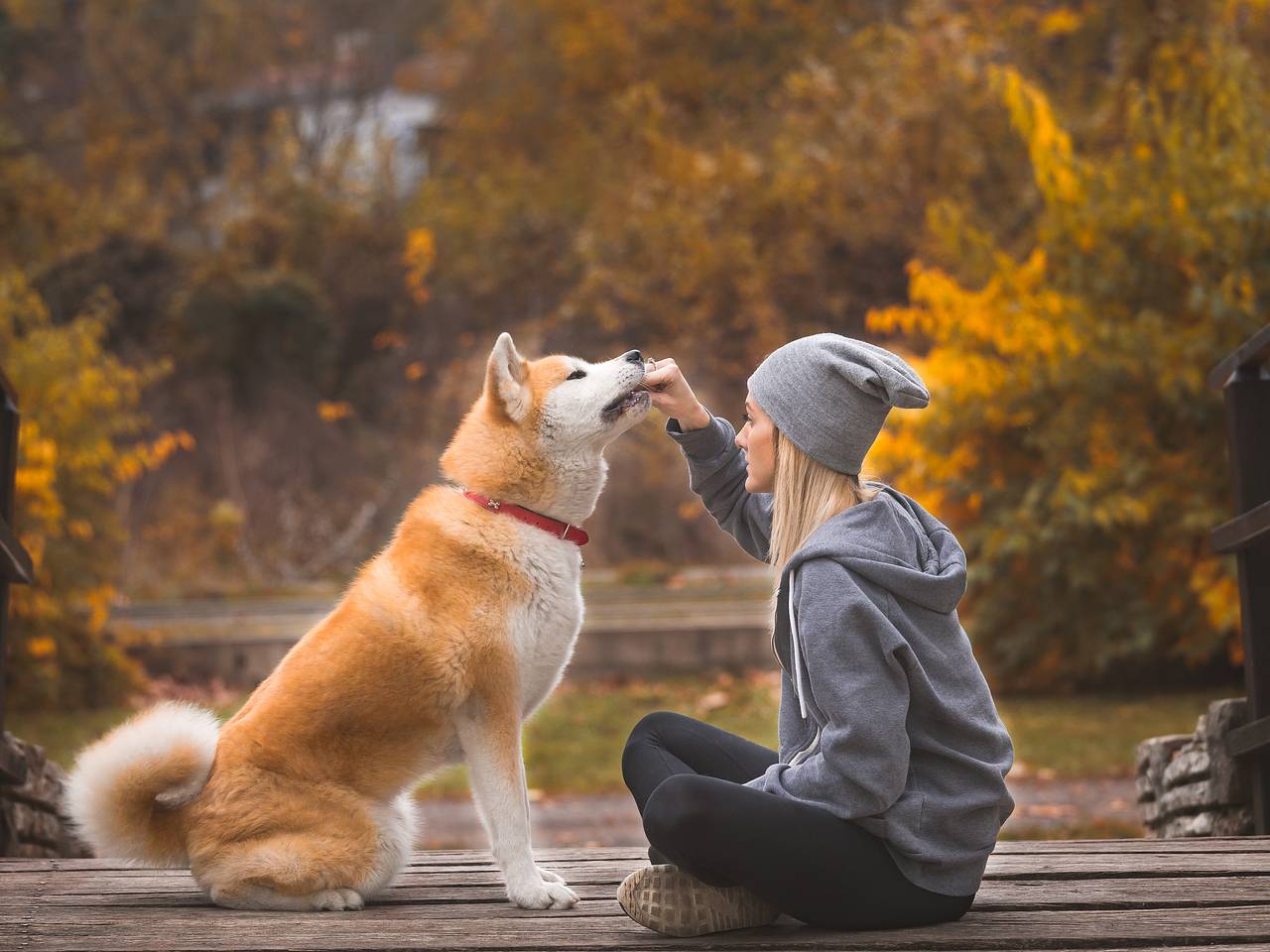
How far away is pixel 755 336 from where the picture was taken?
13.3 meters

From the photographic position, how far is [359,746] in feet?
7.95

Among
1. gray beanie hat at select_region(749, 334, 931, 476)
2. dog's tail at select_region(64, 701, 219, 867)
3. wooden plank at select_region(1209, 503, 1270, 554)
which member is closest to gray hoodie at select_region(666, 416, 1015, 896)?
gray beanie hat at select_region(749, 334, 931, 476)

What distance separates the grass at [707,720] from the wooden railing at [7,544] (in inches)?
136

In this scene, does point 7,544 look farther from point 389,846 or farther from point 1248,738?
point 1248,738

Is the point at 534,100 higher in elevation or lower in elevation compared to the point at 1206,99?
higher

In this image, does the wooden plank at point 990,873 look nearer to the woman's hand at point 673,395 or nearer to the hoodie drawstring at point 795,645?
the hoodie drawstring at point 795,645

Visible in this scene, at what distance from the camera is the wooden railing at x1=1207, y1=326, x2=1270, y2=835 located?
317 centimetres

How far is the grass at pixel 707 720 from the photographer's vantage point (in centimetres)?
673

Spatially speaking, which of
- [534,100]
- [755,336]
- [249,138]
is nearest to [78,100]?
[249,138]

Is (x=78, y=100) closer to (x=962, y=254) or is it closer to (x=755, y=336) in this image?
(x=755, y=336)

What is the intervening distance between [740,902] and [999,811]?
17.9 inches

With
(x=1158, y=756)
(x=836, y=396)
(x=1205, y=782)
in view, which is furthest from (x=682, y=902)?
(x=1158, y=756)

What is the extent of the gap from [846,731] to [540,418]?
102 centimetres

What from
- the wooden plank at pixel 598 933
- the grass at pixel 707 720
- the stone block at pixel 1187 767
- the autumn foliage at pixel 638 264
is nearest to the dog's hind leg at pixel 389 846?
the wooden plank at pixel 598 933
